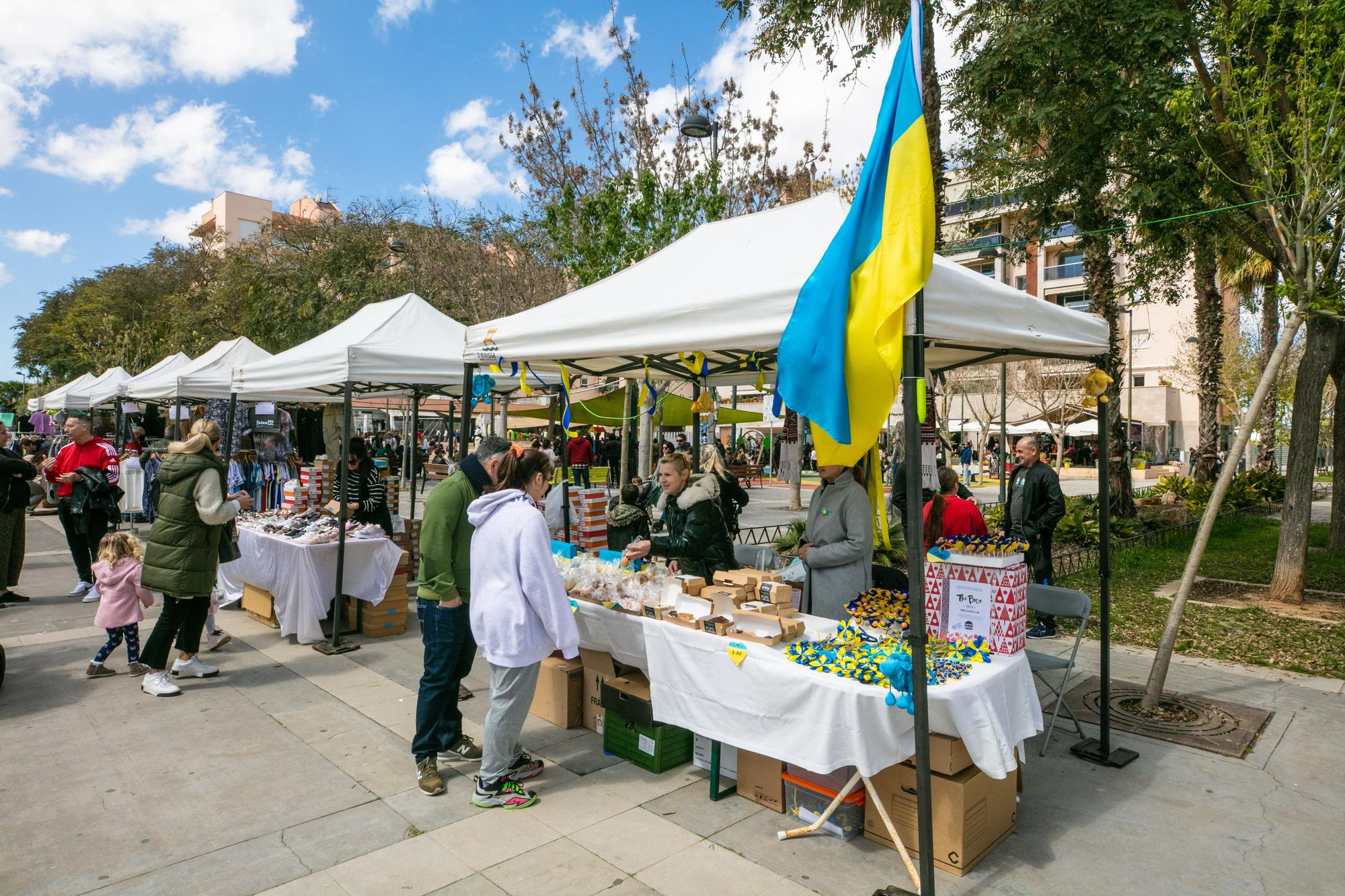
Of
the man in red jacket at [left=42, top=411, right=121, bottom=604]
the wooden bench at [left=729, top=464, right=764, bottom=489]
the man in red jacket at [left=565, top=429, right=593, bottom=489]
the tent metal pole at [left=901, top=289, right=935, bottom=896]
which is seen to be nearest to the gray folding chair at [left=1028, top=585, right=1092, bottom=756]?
the tent metal pole at [left=901, top=289, right=935, bottom=896]

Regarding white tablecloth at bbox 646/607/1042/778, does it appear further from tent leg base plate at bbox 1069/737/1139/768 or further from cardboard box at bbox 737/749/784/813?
tent leg base plate at bbox 1069/737/1139/768

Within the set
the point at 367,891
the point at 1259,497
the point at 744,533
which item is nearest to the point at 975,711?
the point at 367,891

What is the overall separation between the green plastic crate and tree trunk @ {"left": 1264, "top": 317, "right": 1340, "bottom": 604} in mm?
7957

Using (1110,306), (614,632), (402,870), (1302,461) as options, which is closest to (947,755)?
(614,632)

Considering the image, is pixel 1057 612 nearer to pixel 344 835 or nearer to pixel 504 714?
pixel 504 714

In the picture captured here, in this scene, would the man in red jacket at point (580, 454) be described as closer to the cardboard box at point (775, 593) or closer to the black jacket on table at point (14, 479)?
the black jacket on table at point (14, 479)

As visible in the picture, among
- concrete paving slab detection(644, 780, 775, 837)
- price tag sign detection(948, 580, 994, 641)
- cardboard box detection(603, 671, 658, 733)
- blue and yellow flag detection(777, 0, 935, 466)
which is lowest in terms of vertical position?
concrete paving slab detection(644, 780, 775, 837)

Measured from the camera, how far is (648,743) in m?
4.28

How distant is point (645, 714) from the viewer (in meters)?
4.26

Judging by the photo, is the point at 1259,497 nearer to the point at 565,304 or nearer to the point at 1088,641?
the point at 1088,641

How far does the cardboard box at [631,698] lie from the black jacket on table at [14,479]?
20.6 feet

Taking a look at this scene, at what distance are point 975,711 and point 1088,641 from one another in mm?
4898

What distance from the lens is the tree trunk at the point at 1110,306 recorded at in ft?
30.6

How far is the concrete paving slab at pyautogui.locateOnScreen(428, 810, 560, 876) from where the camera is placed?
3.38m
